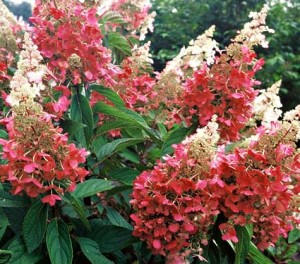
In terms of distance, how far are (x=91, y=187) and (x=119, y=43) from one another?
843mm

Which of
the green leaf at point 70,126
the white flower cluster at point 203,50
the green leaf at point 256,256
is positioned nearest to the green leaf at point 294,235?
the green leaf at point 256,256

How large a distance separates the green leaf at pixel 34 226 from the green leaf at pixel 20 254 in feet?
0.11

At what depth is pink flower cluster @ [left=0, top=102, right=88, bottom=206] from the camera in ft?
3.83

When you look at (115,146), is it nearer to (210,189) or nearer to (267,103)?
(210,189)

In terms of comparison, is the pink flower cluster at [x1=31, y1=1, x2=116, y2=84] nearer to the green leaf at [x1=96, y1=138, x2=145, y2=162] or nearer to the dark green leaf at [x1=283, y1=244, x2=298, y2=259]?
the green leaf at [x1=96, y1=138, x2=145, y2=162]

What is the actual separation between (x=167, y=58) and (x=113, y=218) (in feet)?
17.0

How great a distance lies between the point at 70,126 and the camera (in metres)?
1.48

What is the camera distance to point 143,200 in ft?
4.32

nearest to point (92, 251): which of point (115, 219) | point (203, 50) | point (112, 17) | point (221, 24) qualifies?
point (115, 219)

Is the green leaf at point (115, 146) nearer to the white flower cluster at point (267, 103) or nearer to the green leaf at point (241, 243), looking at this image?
the green leaf at point (241, 243)

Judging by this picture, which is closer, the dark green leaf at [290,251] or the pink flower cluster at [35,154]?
the pink flower cluster at [35,154]

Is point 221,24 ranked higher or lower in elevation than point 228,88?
lower

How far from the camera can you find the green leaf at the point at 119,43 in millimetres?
2043

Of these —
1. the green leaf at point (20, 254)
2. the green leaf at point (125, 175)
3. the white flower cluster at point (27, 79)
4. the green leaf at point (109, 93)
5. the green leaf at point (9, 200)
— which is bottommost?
the green leaf at point (20, 254)
